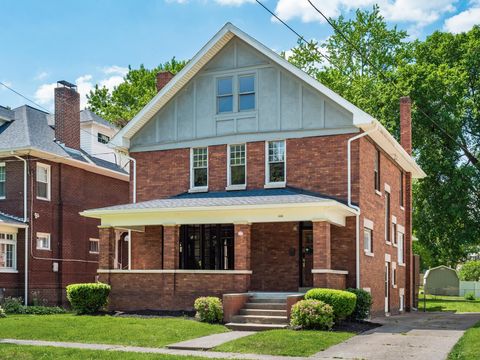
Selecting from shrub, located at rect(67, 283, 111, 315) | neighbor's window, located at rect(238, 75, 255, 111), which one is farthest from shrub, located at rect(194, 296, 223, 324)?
neighbor's window, located at rect(238, 75, 255, 111)

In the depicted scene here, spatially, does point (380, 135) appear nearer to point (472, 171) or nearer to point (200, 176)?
point (200, 176)

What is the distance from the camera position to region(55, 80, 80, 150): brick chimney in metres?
34.3

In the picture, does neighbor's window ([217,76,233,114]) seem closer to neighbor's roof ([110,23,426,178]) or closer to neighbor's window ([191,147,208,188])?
neighbor's roof ([110,23,426,178])

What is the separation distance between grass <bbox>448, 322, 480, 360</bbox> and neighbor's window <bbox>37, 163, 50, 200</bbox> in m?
19.7

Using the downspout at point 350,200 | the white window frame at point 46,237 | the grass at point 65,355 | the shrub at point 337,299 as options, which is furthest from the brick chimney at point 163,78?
the grass at point 65,355

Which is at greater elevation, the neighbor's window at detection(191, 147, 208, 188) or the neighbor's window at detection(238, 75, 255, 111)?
the neighbor's window at detection(238, 75, 255, 111)

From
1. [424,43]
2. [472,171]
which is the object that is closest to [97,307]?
[472,171]

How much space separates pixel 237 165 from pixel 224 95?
266cm

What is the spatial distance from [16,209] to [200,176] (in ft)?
30.0

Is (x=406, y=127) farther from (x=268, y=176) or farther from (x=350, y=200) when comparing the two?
(x=350, y=200)

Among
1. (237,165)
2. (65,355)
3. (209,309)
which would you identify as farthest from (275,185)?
(65,355)

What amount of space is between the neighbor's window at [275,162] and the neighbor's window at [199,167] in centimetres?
257

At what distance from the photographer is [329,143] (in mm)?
24656

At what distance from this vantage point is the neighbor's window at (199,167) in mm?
26891
